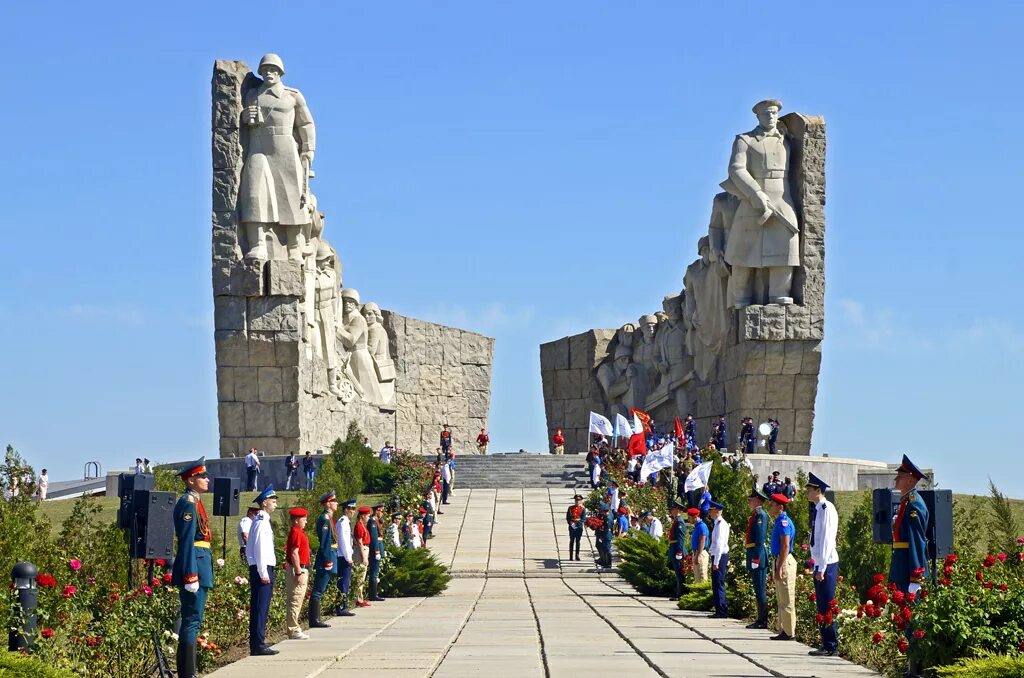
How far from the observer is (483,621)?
14453 millimetres

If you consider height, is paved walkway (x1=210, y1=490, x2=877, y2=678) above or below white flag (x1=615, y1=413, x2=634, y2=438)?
below

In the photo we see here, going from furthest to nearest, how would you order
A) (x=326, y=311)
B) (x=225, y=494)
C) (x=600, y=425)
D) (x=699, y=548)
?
(x=326, y=311)
(x=600, y=425)
(x=225, y=494)
(x=699, y=548)

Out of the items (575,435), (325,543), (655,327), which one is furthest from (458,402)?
(325,543)

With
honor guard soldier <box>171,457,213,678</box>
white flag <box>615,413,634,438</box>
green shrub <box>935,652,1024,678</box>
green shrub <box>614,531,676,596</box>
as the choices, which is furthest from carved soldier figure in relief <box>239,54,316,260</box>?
green shrub <box>935,652,1024,678</box>

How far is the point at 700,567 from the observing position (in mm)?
17312

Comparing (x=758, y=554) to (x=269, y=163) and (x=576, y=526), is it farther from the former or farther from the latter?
(x=269, y=163)

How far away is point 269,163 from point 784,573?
22.3m

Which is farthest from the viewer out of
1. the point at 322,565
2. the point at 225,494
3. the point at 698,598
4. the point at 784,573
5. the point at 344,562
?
the point at 225,494

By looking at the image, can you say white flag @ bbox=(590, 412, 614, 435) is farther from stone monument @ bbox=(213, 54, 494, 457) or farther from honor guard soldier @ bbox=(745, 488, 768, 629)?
honor guard soldier @ bbox=(745, 488, 768, 629)

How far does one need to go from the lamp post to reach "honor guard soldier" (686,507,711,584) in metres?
9.26

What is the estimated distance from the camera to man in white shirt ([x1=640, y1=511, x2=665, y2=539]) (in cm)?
2208

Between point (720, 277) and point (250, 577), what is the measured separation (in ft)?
81.7

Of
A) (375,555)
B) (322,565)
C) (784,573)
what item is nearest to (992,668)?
(784,573)

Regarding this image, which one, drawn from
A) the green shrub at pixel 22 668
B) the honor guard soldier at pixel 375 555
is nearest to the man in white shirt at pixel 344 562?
the honor guard soldier at pixel 375 555
